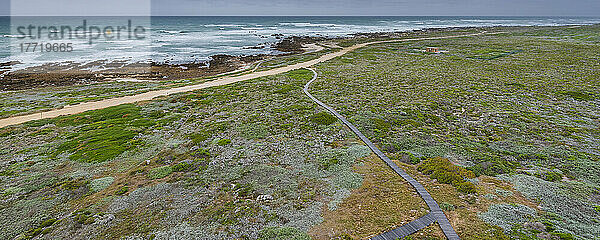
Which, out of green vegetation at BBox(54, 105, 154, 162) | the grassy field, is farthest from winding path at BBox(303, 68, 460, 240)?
green vegetation at BBox(54, 105, 154, 162)

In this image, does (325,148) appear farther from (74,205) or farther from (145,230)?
(74,205)

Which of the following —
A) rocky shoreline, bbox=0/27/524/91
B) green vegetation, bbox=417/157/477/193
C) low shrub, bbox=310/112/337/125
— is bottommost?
green vegetation, bbox=417/157/477/193

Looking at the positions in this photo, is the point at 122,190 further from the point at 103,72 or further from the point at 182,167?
the point at 103,72

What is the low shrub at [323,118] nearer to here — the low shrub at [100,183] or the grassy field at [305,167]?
the grassy field at [305,167]

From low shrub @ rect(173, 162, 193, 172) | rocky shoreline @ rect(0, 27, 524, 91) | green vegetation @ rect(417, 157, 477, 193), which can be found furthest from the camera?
rocky shoreline @ rect(0, 27, 524, 91)

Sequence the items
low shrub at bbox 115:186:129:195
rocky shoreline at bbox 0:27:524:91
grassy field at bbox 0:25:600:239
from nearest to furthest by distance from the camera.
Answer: grassy field at bbox 0:25:600:239 < low shrub at bbox 115:186:129:195 < rocky shoreline at bbox 0:27:524:91

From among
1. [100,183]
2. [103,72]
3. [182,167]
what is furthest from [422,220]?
[103,72]

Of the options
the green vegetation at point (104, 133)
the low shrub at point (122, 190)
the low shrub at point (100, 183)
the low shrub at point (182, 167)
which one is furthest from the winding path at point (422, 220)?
the green vegetation at point (104, 133)

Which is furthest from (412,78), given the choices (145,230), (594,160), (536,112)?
(145,230)

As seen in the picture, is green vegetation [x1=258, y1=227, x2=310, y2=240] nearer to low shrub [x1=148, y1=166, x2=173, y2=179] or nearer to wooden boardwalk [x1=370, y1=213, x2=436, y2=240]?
wooden boardwalk [x1=370, y1=213, x2=436, y2=240]
